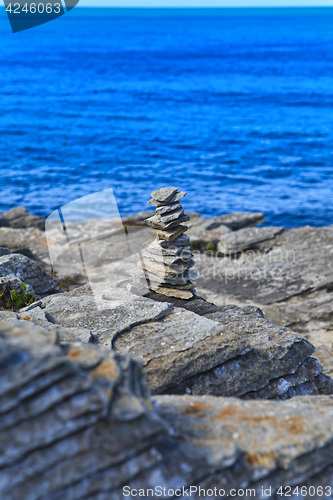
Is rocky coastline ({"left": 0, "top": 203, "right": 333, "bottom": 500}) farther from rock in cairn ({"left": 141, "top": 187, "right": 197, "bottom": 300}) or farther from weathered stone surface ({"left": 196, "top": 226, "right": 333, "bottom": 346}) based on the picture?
weathered stone surface ({"left": 196, "top": 226, "right": 333, "bottom": 346})

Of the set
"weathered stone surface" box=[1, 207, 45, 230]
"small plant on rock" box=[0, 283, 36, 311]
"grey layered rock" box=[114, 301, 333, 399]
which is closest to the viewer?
"grey layered rock" box=[114, 301, 333, 399]

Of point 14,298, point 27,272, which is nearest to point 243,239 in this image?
point 27,272

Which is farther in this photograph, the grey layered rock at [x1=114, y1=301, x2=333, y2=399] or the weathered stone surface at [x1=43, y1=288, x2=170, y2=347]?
the weathered stone surface at [x1=43, y1=288, x2=170, y2=347]

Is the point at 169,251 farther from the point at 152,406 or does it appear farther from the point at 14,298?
the point at 152,406

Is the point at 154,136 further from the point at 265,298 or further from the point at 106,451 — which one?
the point at 106,451

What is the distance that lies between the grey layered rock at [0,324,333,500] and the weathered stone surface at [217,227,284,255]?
50.6 ft

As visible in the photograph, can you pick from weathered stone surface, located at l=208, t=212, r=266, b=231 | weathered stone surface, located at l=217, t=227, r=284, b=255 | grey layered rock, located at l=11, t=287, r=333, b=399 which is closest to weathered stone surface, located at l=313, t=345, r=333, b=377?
grey layered rock, located at l=11, t=287, r=333, b=399

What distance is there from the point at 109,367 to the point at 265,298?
37.9 ft

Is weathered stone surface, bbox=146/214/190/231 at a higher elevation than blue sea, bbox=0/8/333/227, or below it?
higher

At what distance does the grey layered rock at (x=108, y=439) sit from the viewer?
3.56 m

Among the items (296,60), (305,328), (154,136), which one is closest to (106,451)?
(305,328)

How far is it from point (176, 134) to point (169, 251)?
120ft

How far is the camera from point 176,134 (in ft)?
150

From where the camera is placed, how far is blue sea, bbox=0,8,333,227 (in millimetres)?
30875
